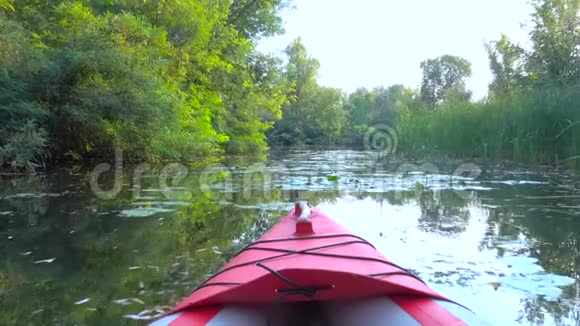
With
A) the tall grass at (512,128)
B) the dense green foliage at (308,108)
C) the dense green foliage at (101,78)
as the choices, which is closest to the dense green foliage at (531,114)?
the tall grass at (512,128)

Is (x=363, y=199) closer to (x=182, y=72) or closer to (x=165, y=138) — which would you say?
(x=165, y=138)

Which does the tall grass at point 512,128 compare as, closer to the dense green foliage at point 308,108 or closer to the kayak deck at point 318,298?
the kayak deck at point 318,298

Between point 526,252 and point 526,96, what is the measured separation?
7.61 m

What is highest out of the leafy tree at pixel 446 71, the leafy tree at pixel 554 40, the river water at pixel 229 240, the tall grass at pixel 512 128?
the leafy tree at pixel 446 71

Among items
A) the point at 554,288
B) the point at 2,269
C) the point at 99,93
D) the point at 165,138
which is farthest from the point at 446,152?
the point at 2,269

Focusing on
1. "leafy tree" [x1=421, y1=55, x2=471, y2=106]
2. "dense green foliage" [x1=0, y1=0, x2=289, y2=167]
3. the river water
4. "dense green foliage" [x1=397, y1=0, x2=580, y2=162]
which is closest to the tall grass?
"dense green foliage" [x1=397, y1=0, x2=580, y2=162]

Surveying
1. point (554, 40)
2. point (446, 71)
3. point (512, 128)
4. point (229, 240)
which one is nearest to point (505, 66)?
point (554, 40)

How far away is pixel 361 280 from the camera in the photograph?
3.96ft

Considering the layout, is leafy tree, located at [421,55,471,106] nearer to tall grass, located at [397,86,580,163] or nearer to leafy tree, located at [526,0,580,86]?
leafy tree, located at [526,0,580,86]

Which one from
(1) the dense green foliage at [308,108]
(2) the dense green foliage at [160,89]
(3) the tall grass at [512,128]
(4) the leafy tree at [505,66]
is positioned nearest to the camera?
(3) the tall grass at [512,128]

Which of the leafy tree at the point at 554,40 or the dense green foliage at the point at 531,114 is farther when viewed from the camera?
the leafy tree at the point at 554,40

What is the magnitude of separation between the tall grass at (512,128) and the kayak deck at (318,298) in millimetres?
7158

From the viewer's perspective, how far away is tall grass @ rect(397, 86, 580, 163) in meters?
7.91

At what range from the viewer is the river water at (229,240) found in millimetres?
1942
